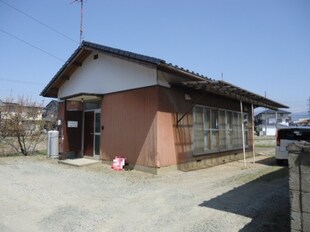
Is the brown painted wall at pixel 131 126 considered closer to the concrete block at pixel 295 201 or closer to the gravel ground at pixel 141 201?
the gravel ground at pixel 141 201

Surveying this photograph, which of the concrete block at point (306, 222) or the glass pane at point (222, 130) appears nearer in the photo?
the concrete block at point (306, 222)

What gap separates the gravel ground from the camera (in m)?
Result: 4.89

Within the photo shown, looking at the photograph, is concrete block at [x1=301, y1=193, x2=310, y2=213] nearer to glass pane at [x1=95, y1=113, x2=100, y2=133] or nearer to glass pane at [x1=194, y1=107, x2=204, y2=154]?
glass pane at [x1=194, y1=107, x2=204, y2=154]

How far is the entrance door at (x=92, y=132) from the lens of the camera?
1246 centimetres

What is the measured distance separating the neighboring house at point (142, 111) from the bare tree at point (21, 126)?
165 centimetres

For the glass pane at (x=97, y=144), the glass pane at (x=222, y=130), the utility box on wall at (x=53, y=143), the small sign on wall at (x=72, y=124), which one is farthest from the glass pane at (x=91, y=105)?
the glass pane at (x=222, y=130)

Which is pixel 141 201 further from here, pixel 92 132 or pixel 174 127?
pixel 92 132

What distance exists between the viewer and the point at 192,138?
451 inches

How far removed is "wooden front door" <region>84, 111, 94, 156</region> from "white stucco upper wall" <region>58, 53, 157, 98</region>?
1.15 m

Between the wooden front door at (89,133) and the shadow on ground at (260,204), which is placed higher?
the wooden front door at (89,133)

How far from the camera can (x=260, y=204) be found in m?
5.88

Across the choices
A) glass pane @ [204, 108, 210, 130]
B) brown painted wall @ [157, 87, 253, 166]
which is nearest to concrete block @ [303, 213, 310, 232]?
brown painted wall @ [157, 87, 253, 166]

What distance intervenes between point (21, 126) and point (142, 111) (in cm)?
798

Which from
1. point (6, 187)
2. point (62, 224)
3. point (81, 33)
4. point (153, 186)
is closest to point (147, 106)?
point (153, 186)
